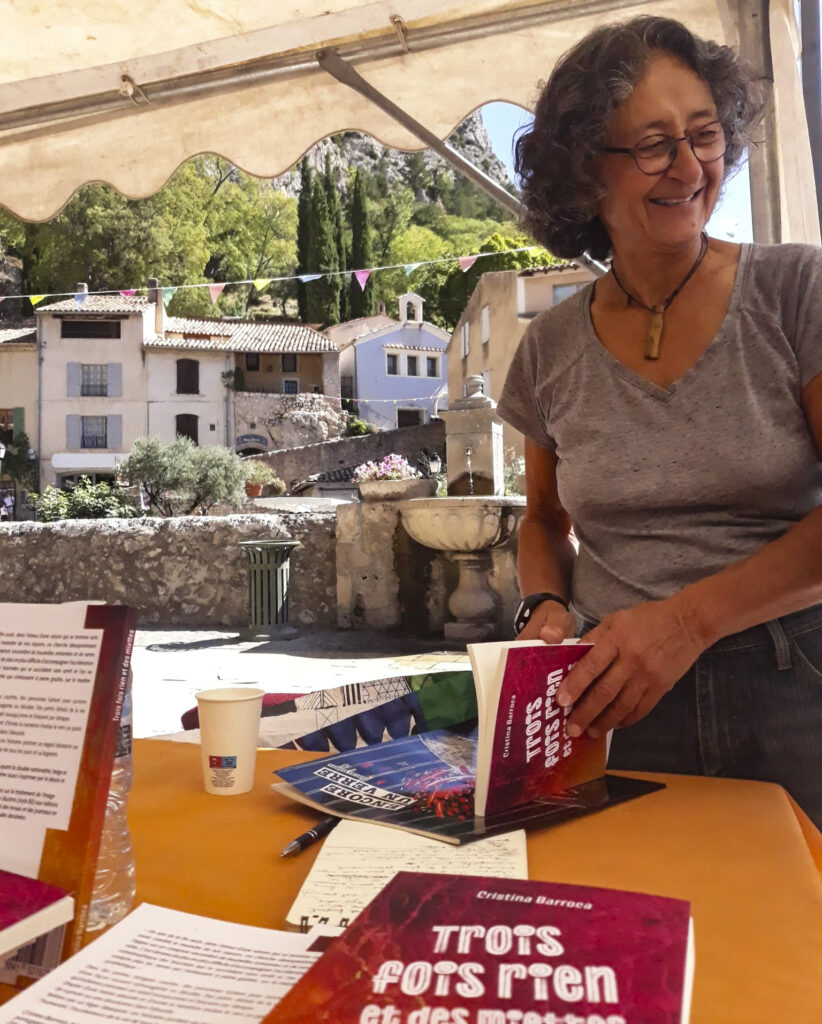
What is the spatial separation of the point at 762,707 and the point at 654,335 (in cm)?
56

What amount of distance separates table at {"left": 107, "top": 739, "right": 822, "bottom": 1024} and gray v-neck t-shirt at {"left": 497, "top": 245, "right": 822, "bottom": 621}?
1.02 ft

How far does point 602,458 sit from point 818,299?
36cm

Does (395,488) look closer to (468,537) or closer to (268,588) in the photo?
(468,537)

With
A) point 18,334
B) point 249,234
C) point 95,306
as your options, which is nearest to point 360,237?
point 249,234

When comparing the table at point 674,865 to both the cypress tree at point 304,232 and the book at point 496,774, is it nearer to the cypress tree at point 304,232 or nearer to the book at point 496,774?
the book at point 496,774

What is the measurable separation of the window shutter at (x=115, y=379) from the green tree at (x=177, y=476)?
398 inches

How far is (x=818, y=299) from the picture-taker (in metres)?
1.20

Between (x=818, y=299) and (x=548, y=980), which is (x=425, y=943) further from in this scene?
(x=818, y=299)

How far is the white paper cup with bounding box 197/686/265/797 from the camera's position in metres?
1.15

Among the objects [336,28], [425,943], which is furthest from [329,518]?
[425,943]

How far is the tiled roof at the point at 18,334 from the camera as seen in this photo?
33.2 metres

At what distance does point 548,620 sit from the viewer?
1.29m

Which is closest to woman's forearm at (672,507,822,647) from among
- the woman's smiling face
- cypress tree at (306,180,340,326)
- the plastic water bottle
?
the woman's smiling face

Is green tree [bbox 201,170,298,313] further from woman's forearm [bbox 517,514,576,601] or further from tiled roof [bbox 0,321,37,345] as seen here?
woman's forearm [bbox 517,514,576,601]
